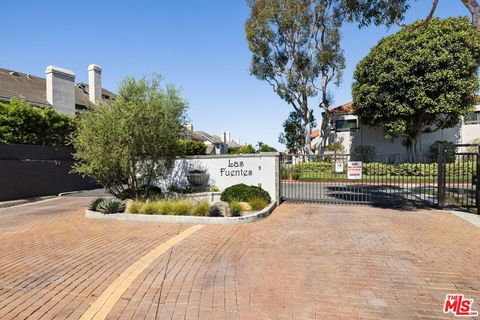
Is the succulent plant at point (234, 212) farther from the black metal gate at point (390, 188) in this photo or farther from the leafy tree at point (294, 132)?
the leafy tree at point (294, 132)

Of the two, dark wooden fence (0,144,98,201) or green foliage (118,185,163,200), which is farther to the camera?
dark wooden fence (0,144,98,201)

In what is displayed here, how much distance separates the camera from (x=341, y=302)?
13.9 ft

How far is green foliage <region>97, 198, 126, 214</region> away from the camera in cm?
1044

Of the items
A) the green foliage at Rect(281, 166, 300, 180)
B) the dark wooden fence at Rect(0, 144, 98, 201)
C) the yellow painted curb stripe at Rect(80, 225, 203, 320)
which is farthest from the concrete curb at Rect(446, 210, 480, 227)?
the dark wooden fence at Rect(0, 144, 98, 201)

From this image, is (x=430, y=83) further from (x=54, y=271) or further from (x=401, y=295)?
(x=54, y=271)

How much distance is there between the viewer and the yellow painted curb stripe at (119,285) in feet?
13.1

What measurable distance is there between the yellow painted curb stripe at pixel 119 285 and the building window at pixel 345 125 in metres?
28.5

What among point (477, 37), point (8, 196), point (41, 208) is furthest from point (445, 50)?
point (8, 196)

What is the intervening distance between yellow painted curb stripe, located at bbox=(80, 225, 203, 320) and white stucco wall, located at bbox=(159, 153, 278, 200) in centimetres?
684

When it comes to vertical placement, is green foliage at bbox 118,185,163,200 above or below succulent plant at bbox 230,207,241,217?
above

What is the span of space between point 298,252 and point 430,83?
22.2 metres

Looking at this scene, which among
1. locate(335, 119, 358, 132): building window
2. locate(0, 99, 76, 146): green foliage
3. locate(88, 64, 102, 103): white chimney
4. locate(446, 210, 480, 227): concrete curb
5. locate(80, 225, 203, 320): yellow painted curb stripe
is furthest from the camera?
locate(335, 119, 358, 132): building window

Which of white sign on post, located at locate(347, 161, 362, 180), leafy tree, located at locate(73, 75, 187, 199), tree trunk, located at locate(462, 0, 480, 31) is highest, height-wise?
tree trunk, located at locate(462, 0, 480, 31)

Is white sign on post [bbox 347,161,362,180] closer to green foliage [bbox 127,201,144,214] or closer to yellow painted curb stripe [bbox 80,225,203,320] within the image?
green foliage [bbox 127,201,144,214]
